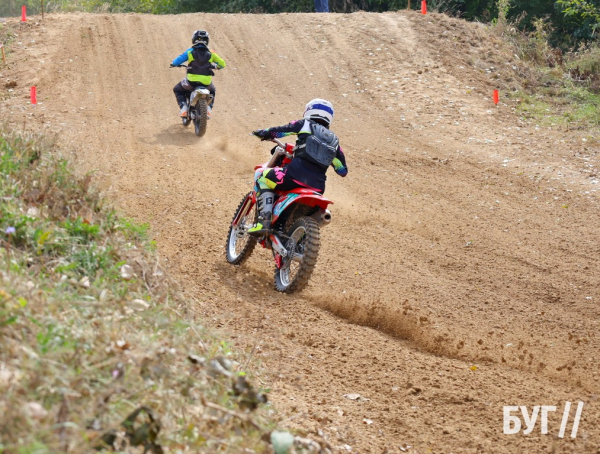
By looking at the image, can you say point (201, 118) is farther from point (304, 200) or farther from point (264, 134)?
point (304, 200)

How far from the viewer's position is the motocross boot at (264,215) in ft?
25.1

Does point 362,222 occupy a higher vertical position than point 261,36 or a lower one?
lower

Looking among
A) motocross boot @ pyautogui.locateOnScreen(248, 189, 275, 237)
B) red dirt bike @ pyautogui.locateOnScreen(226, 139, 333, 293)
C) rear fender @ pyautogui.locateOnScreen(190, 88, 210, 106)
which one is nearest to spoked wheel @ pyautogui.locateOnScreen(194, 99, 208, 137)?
rear fender @ pyautogui.locateOnScreen(190, 88, 210, 106)

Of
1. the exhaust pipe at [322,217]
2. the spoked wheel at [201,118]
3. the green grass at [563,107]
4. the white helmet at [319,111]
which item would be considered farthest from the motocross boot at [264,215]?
the green grass at [563,107]

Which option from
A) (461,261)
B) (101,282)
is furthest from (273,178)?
(101,282)

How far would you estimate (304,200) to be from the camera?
23.9 ft

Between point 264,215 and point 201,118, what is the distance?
6397 millimetres

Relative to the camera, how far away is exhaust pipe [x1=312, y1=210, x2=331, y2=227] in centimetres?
725

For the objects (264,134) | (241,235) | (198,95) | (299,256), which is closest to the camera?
(299,256)

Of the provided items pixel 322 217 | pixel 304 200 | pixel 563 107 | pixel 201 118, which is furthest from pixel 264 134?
pixel 563 107

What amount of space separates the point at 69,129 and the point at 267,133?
21.7ft

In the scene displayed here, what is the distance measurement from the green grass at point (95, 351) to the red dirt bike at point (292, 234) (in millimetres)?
1783

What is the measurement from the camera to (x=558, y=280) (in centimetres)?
839

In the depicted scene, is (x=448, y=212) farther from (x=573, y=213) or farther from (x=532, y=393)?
(x=532, y=393)
